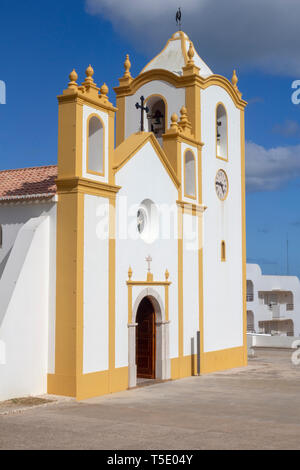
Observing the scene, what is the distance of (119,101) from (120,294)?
9.44 m

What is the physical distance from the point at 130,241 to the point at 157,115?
732 cm

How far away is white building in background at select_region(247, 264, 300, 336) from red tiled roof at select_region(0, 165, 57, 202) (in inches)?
1572

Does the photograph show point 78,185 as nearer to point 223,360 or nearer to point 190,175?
point 190,175

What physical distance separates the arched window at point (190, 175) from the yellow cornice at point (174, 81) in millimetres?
2701

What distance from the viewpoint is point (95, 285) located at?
16.8 metres

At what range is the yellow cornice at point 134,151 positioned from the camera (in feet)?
59.7

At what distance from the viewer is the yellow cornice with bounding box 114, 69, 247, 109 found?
2261 centimetres

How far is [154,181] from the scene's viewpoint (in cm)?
1991

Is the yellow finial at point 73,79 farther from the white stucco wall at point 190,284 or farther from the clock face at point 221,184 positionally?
the clock face at point 221,184

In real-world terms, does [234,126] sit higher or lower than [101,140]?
higher

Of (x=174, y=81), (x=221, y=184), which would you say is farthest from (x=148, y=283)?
(x=174, y=81)

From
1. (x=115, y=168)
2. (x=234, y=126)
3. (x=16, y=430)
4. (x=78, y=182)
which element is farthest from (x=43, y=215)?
(x=234, y=126)
